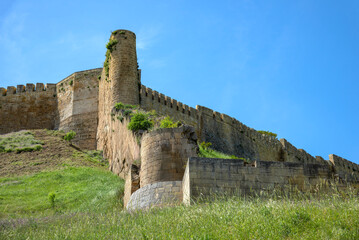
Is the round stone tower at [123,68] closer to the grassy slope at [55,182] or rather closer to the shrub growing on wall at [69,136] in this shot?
the grassy slope at [55,182]

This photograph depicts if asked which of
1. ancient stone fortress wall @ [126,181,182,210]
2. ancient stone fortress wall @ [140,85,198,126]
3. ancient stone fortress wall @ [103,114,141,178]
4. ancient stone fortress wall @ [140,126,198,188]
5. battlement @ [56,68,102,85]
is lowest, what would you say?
ancient stone fortress wall @ [126,181,182,210]

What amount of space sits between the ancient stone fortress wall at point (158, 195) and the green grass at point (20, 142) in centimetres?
1580

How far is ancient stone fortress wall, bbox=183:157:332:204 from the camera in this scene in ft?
50.9

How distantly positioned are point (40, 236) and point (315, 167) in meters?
7.79

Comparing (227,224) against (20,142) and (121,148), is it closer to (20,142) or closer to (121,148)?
(121,148)

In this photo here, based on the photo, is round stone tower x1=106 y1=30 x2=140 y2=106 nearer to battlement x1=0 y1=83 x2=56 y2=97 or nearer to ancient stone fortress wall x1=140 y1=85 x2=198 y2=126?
ancient stone fortress wall x1=140 y1=85 x2=198 y2=126

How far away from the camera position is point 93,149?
34375 mm

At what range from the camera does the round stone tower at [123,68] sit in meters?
30.6

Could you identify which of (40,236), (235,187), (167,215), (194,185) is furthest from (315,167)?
(40,236)

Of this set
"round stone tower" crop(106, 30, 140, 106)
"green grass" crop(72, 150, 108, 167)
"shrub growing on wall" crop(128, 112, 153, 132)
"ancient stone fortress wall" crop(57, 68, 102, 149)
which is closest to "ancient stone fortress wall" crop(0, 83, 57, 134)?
"ancient stone fortress wall" crop(57, 68, 102, 149)

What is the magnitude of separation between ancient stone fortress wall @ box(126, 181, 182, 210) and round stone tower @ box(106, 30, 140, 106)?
524 inches

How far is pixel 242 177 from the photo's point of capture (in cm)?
1592

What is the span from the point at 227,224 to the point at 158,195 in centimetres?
516

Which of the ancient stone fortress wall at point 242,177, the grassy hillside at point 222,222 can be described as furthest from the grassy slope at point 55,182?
the grassy hillside at point 222,222
